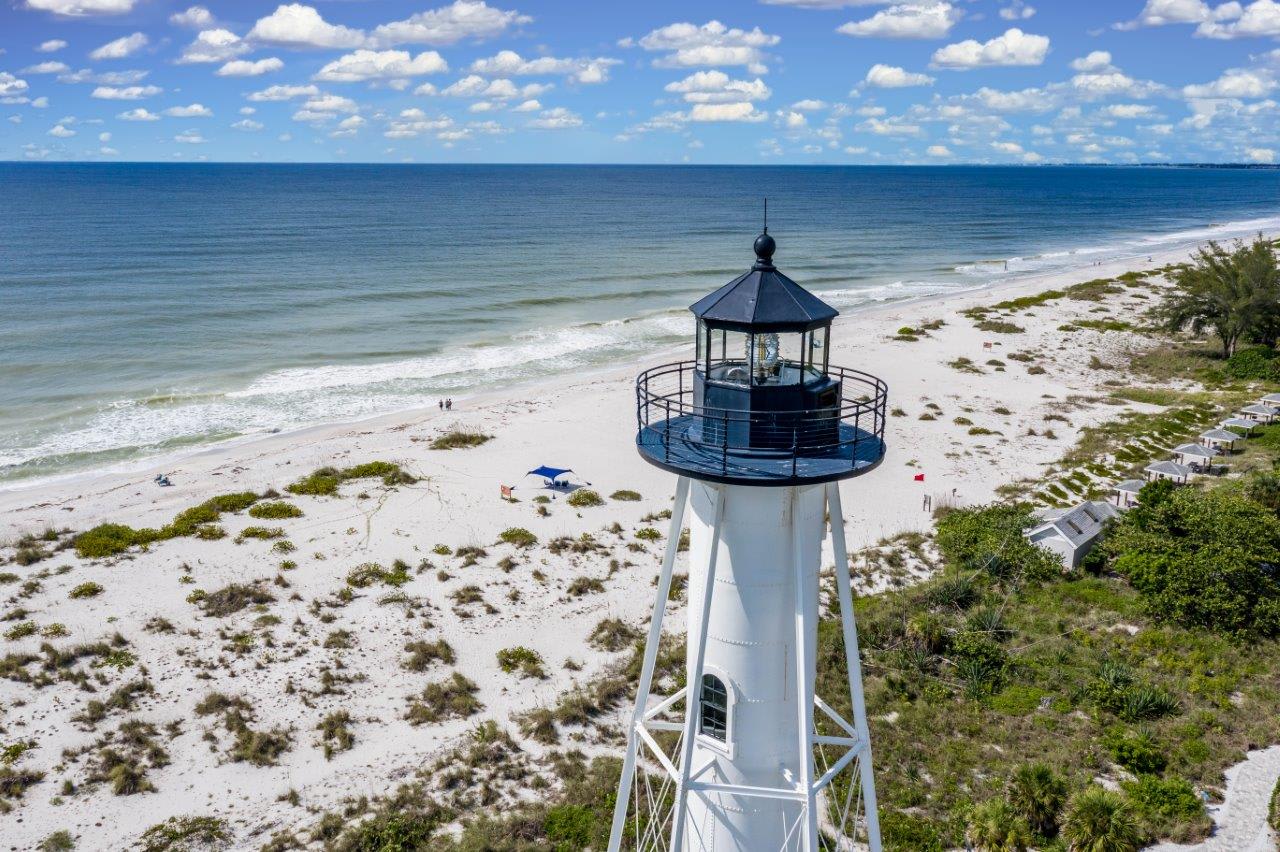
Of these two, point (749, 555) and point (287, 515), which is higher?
point (749, 555)

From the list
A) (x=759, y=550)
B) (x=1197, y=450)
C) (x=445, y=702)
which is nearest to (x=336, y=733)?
(x=445, y=702)

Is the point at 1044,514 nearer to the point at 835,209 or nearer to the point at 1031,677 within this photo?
the point at 1031,677

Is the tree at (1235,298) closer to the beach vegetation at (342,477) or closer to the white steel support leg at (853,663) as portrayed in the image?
the beach vegetation at (342,477)

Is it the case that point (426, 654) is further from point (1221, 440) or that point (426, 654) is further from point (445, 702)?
point (1221, 440)

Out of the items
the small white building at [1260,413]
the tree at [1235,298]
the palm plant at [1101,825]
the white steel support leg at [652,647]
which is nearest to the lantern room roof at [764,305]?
the white steel support leg at [652,647]

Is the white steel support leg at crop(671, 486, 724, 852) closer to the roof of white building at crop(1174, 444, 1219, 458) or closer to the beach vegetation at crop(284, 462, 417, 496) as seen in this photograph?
the beach vegetation at crop(284, 462, 417, 496)

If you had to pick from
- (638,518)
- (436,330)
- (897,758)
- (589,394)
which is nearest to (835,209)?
(436,330)
